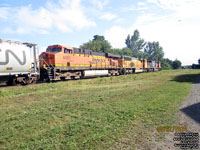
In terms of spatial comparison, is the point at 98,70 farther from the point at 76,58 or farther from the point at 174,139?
the point at 174,139

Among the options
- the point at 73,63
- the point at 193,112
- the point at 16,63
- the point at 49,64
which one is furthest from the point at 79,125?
the point at 73,63

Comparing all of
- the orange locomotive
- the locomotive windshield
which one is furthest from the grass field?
the locomotive windshield

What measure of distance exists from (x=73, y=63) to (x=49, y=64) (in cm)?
321

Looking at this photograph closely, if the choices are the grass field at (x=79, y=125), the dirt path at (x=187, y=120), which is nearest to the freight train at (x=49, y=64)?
the grass field at (x=79, y=125)

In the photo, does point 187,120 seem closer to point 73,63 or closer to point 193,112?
point 193,112

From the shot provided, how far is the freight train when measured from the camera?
11.2 meters

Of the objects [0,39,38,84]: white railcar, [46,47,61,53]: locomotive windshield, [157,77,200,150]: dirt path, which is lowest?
[157,77,200,150]: dirt path

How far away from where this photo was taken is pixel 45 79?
15344mm

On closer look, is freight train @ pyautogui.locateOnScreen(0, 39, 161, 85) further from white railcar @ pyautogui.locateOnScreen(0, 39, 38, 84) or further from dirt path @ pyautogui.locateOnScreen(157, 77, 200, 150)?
dirt path @ pyautogui.locateOnScreen(157, 77, 200, 150)

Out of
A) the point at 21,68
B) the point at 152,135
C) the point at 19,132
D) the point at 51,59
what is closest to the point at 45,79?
the point at 51,59

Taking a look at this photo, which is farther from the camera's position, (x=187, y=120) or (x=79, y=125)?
(x=187, y=120)

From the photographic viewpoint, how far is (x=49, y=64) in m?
15.5

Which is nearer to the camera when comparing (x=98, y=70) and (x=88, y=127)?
(x=88, y=127)

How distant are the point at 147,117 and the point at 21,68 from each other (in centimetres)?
1099
